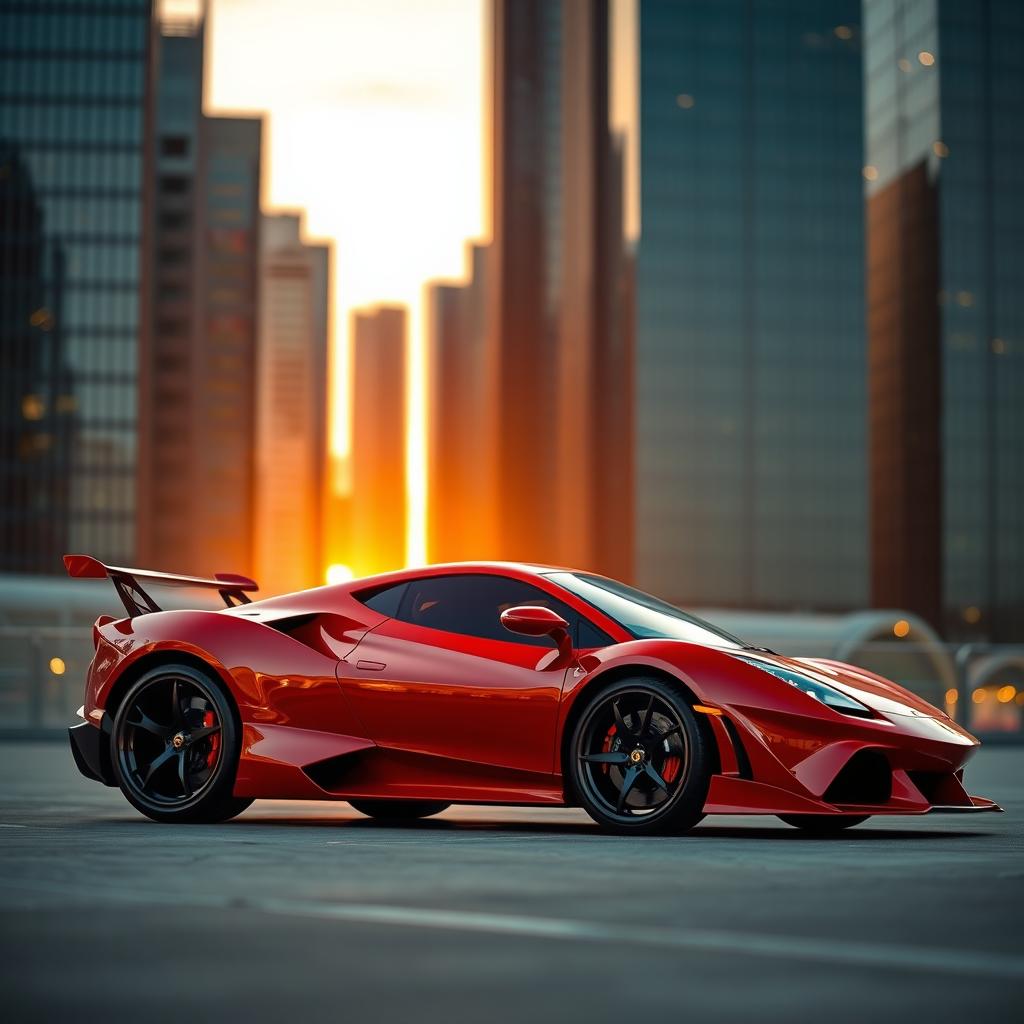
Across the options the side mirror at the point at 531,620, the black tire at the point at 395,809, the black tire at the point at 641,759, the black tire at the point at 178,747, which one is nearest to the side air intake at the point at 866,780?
the black tire at the point at 641,759

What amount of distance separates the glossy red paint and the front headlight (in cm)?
5

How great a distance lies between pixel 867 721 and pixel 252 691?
8.91 ft

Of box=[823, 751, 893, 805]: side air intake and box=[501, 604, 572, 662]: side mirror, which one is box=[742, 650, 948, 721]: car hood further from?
box=[501, 604, 572, 662]: side mirror

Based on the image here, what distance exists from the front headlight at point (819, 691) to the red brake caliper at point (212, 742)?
2383 millimetres

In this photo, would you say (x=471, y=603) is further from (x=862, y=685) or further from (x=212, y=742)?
(x=862, y=685)

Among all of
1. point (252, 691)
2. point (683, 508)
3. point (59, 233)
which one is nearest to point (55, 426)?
point (59, 233)

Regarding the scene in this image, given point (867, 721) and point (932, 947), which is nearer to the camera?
point (932, 947)

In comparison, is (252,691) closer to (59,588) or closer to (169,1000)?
(169,1000)

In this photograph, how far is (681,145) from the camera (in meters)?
110

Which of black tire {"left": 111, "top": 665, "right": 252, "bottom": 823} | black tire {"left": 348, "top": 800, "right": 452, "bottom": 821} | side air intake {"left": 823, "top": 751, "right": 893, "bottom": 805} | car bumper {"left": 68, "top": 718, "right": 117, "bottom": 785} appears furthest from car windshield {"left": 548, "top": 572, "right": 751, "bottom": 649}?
car bumper {"left": 68, "top": 718, "right": 117, "bottom": 785}

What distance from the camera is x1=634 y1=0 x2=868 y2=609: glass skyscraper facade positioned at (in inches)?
4284

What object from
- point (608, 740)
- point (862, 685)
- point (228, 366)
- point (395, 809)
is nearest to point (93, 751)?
point (395, 809)

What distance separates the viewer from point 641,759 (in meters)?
6.80

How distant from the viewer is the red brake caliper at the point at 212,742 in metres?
7.66
